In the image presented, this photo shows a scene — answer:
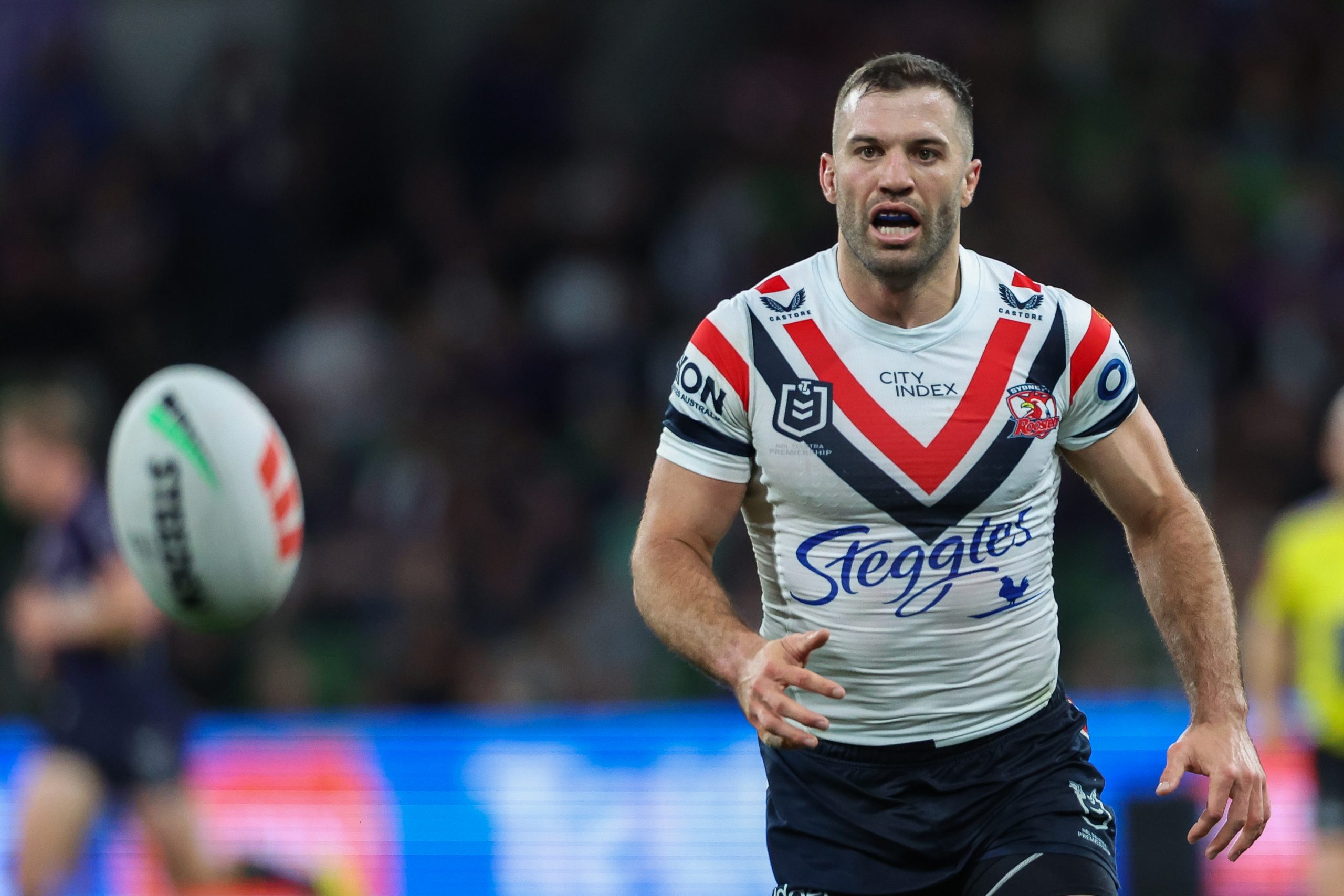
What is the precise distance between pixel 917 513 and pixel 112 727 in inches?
168

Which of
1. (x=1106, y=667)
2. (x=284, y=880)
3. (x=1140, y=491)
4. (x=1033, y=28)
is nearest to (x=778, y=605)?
(x=1140, y=491)

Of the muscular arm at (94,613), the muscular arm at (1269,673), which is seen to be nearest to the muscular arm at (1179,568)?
the muscular arm at (1269,673)

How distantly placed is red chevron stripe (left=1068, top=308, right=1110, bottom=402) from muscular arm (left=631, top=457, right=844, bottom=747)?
0.72 m

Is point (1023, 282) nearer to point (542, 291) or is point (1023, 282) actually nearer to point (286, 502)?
point (286, 502)

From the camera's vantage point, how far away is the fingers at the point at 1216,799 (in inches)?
126

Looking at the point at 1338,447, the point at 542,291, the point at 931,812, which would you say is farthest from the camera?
the point at 542,291

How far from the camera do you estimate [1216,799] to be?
3207 millimetres

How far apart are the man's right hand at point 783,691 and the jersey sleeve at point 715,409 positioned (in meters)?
0.61

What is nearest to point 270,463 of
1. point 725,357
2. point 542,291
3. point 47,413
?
point 47,413

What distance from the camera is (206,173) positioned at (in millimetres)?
11539

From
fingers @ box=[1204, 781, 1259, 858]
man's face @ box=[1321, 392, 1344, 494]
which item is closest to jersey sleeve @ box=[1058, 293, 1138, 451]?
fingers @ box=[1204, 781, 1259, 858]

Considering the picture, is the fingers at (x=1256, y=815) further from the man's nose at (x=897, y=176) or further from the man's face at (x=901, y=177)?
the man's nose at (x=897, y=176)

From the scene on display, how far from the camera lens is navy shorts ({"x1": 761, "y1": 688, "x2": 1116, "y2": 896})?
337 cm

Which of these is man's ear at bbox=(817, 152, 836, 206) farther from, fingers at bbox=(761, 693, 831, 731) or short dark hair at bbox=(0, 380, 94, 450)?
short dark hair at bbox=(0, 380, 94, 450)
